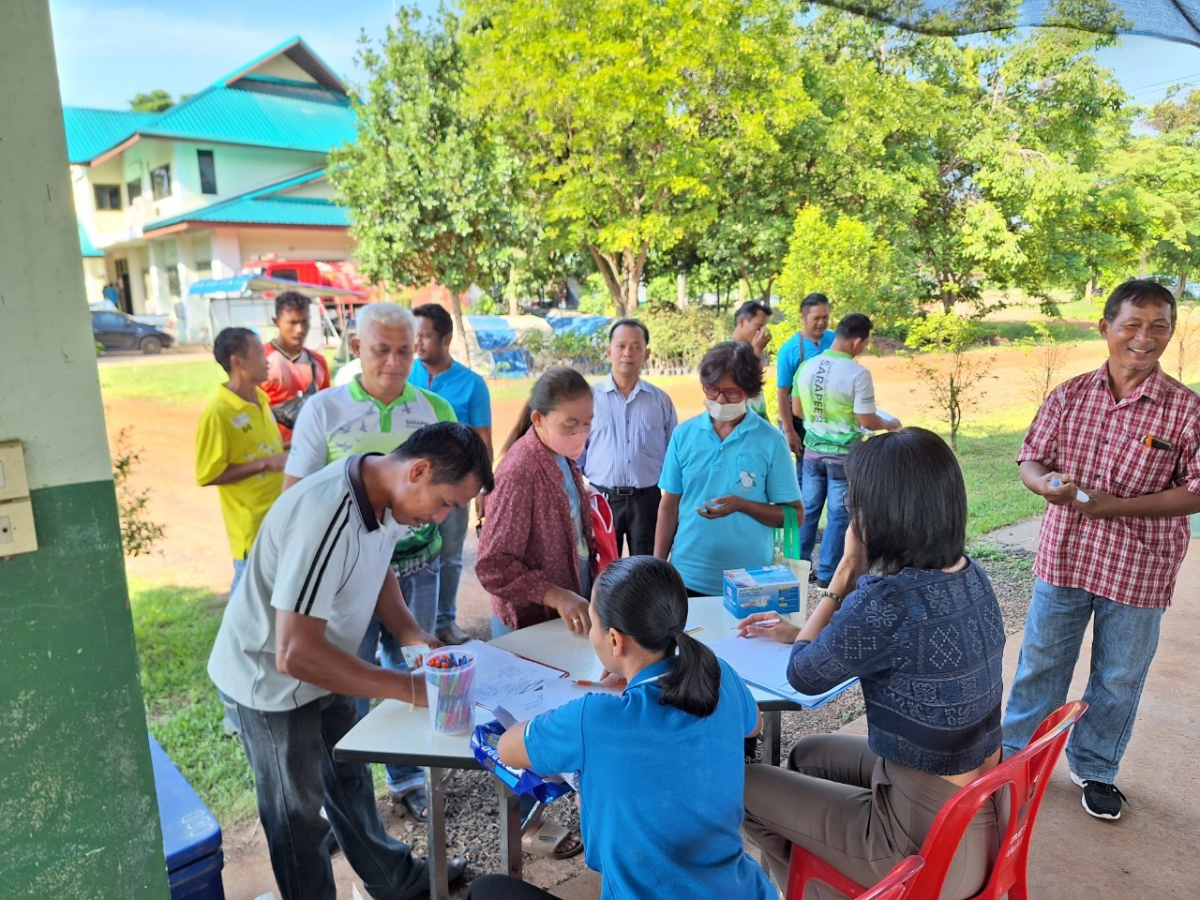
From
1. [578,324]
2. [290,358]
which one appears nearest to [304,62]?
[578,324]

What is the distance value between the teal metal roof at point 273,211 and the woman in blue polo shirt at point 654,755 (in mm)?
14541

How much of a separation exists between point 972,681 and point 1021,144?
10.0 m

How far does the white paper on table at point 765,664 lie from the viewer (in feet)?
6.22

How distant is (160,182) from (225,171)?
149cm

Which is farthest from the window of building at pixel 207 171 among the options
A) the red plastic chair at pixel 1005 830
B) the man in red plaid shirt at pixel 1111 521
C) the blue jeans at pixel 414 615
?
the red plastic chair at pixel 1005 830

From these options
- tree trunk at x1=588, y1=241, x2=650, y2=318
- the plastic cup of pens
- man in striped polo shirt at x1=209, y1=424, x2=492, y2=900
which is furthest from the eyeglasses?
tree trunk at x1=588, y1=241, x2=650, y2=318

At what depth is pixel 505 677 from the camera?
2010 mm

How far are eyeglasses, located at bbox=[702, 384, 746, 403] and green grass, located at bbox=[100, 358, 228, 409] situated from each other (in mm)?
9929

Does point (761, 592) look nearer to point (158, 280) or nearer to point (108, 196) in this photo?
point (158, 280)

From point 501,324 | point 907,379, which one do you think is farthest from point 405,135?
point 907,379

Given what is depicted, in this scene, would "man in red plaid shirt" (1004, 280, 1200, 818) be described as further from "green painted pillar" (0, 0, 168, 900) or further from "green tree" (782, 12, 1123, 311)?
"green tree" (782, 12, 1123, 311)

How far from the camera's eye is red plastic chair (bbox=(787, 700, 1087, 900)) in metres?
1.45

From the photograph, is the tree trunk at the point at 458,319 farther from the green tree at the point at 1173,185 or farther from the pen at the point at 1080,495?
the pen at the point at 1080,495

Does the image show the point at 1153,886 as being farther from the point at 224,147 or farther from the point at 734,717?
the point at 224,147
